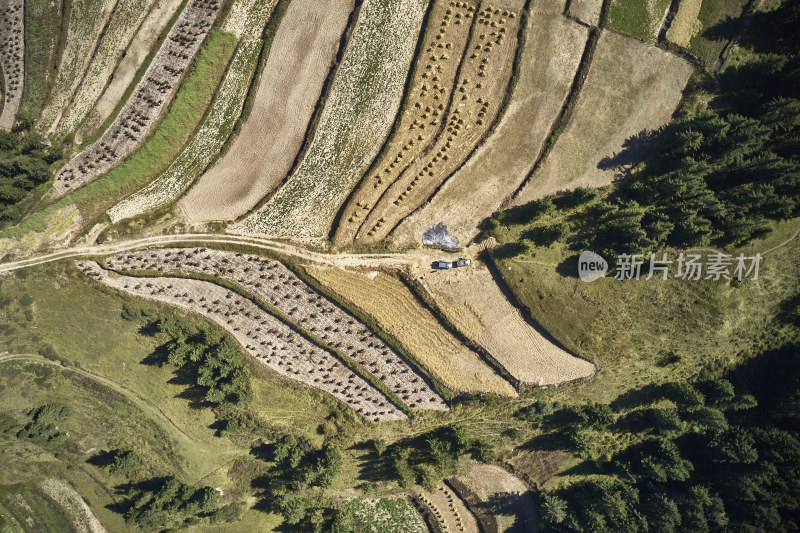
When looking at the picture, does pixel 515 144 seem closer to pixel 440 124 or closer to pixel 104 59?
pixel 440 124

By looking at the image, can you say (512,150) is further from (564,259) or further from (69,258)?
(69,258)

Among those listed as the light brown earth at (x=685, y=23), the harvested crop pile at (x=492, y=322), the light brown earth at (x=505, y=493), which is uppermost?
the light brown earth at (x=685, y=23)

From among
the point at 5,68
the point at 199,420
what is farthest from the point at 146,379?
the point at 5,68

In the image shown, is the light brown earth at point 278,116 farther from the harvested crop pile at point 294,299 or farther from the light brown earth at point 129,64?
the light brown earth at point 129,64

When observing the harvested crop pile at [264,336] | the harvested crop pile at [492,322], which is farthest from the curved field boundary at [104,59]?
the harvested crop pile at [492,322]

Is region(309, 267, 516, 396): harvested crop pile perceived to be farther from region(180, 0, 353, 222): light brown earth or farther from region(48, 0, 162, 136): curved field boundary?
region(48, 0, 162, 136): curved field boundary
